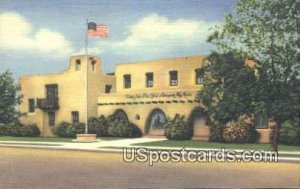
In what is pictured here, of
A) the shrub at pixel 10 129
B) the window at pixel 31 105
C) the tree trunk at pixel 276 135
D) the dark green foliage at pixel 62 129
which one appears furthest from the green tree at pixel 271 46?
the shrub at pixel 10 129

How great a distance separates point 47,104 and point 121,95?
7.80ft

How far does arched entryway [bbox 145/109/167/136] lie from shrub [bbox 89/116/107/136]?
1.12 m

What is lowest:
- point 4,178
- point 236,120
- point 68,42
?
point 4,178

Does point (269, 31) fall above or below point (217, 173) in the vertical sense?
above

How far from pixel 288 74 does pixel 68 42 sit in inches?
200

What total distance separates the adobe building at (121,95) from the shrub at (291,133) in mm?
2276

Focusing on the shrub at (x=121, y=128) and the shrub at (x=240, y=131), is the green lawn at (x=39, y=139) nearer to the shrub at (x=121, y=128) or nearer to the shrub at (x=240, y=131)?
the shrub at (x=121, y=128)

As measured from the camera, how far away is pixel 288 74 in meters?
11.1

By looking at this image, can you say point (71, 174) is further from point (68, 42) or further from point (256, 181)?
point (256, 181)

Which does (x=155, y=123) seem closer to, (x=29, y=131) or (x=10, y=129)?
(x=29, y=131)

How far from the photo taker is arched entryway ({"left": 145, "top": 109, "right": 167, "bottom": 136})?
14.2 m

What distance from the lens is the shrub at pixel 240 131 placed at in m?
12.2

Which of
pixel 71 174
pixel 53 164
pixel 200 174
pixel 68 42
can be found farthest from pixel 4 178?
pixel 200 174

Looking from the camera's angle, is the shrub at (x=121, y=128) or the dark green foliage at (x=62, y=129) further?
the dark green foliage at (x=62, y=129)
